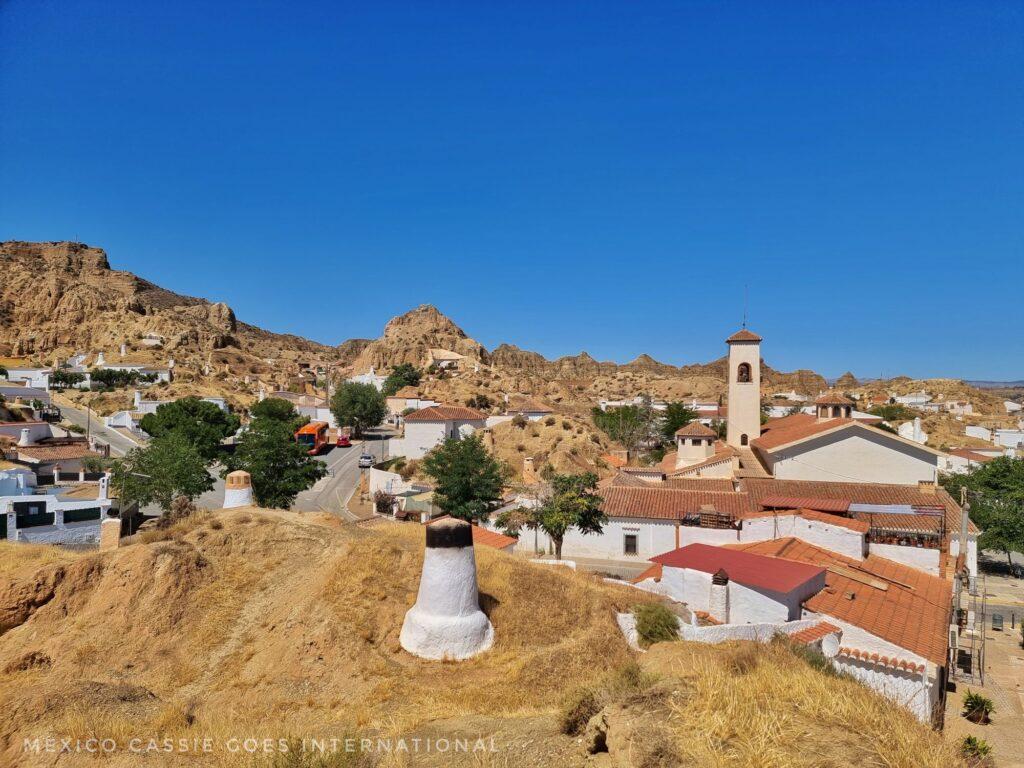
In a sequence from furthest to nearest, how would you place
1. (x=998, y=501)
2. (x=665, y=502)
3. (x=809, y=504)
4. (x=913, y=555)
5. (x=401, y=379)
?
(x=401, y=379), (x=998, y=501), (x=665, y=502), (x=809, y=504), (x=913, y=555)

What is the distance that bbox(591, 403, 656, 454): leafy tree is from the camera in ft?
187

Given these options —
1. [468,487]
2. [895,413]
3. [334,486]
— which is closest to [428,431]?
[334,486]

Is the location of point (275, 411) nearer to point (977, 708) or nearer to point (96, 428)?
point (96, 428)

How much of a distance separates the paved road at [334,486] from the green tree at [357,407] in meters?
3.43

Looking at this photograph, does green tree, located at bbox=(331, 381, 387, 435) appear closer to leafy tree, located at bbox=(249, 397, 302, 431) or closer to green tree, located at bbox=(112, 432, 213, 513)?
leafy tree, located at bbox=(249, 397, 302, 431)

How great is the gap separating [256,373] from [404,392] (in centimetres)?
3534

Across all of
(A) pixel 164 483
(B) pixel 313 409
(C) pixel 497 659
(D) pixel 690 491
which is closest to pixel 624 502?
(D) pixel 690 491

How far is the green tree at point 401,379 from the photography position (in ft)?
265

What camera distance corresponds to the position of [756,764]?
4.65 m

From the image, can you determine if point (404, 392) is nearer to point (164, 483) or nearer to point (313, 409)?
point (313, 409)

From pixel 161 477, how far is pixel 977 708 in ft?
96.0

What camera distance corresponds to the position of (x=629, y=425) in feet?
202

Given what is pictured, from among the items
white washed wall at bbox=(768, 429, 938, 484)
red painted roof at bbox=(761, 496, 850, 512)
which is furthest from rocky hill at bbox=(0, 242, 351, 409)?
red painted roof at bbox=(761, 496, 850, 512)

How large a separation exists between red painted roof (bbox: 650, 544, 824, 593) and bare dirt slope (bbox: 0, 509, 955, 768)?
98.2 inches
